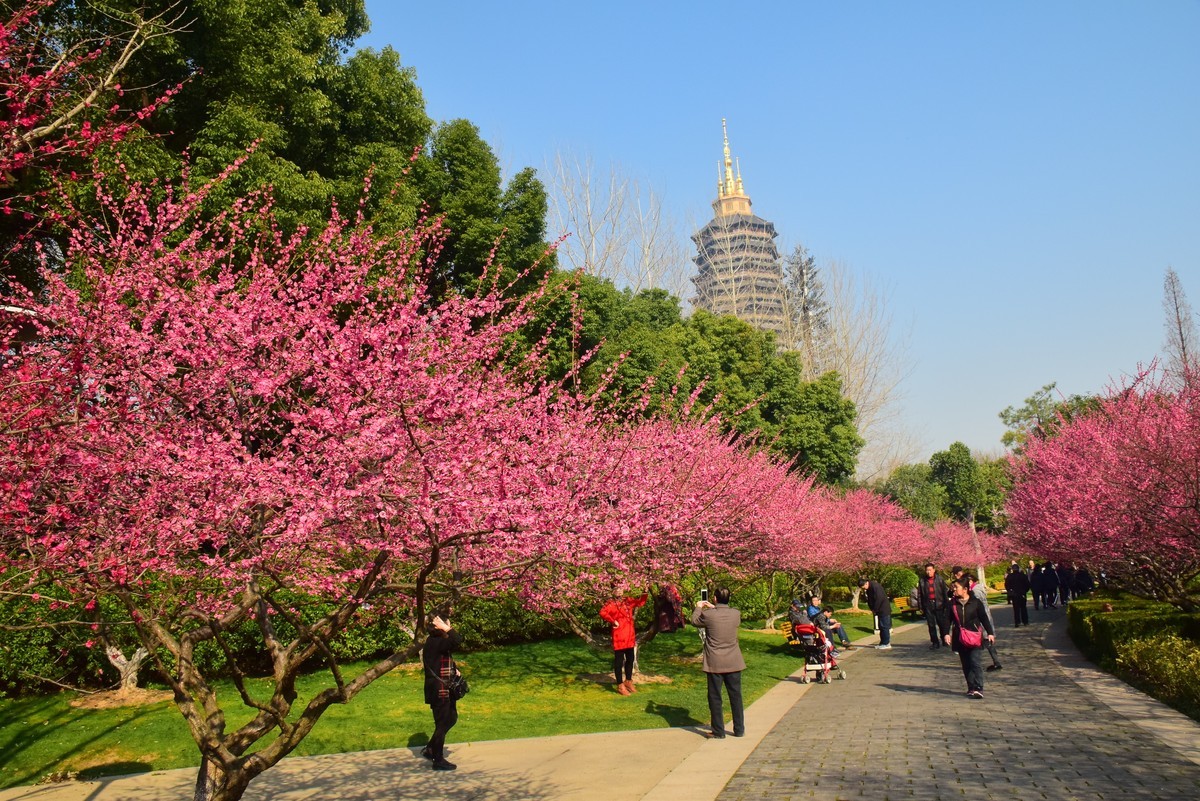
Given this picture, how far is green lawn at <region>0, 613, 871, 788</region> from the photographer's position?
9281mm

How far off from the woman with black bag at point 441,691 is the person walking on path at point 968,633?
24.4 feet

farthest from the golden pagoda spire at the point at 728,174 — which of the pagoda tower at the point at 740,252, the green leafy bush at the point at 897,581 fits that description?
the green leafy bush at the point at 897,581

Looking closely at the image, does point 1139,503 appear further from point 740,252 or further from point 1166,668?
point 740,252

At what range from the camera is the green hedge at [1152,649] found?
1115cm

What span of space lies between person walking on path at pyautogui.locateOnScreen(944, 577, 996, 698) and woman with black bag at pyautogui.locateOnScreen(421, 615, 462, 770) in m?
Result: 7.43

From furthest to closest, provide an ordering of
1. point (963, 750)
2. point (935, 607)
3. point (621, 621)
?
point (935, 607) → point (621, 621) → point (963, 750)

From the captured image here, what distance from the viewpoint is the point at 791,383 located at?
42094 mm

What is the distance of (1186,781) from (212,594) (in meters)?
7.98

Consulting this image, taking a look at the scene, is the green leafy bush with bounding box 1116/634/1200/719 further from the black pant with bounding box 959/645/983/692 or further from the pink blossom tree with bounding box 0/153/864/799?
the pink blossom tree with bounding box 0/153/864/799

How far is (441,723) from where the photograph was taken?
9.15m

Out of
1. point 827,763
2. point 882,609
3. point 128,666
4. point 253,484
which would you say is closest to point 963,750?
point 827,763

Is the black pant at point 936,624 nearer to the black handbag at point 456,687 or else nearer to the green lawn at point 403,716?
the green lawn at point 403,716

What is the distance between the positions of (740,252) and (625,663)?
88.9 m

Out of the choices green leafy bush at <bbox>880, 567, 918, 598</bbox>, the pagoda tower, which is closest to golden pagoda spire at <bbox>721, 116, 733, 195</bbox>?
the pagoda tower
